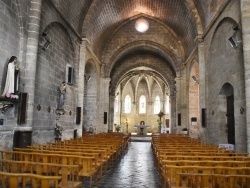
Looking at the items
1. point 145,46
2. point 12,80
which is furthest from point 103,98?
point 12,80

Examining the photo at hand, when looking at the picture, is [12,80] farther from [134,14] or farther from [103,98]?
[134,14]

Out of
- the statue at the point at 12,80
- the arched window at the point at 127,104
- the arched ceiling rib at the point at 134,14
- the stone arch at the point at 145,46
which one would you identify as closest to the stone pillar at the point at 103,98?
the stone arch at the point at 145,46

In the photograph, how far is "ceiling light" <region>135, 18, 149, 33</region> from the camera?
2013 centimetres

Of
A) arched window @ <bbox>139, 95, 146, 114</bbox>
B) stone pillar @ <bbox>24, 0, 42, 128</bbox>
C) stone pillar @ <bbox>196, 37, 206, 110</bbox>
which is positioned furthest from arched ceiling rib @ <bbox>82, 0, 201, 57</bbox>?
arched window @ <bbox>139, 95, 146, 114</bbox>

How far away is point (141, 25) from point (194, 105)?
318 inches

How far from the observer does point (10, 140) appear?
7562 millimetres

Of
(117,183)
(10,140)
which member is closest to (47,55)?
(10,140)

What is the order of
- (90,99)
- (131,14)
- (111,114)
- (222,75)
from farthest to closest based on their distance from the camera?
(111,114)
(131,14)
(90,99)
(222,75)

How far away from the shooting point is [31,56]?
838cm

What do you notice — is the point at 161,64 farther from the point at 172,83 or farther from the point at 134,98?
the point at 134,98

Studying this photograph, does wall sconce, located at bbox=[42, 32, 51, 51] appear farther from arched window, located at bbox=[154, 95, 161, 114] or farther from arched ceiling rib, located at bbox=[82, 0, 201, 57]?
arched window, located at bbox=[154, 95, 161, 114]

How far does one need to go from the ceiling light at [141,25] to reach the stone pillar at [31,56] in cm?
1252

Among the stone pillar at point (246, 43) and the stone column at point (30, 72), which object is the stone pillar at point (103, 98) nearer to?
the stone column at point (30, 72)

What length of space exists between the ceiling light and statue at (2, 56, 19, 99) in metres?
14.4
